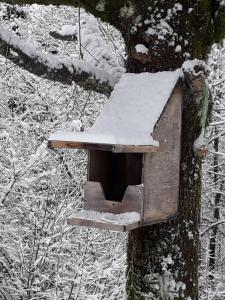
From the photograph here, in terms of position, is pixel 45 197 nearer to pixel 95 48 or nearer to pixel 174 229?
pixel 95 48

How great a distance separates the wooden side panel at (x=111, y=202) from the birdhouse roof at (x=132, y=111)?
0.22m

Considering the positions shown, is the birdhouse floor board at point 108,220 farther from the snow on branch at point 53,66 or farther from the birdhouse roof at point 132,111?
the snow on branch at point 53,66

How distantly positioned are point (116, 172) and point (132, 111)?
1.58ft

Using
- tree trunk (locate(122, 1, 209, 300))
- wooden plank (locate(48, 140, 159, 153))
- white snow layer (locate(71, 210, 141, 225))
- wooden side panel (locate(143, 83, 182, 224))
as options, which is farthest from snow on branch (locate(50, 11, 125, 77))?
white snow layer (locate(71, 210, 141, 225))

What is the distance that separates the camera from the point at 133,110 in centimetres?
218

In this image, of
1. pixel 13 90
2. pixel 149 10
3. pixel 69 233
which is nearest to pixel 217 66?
pixel 13 90

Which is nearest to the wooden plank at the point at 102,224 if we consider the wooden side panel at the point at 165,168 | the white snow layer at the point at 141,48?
the wooden side panel at the point at 165,168

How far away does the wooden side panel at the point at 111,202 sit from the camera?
206 centimetres

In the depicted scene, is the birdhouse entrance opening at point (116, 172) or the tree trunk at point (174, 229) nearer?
the tree trunk at point (174, 229)

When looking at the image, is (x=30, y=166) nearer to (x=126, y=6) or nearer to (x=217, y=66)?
(x=126, y=6)

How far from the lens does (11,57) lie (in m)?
2.36

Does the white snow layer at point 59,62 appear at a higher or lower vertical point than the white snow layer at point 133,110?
higher

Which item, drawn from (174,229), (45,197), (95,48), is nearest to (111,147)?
(174,229)

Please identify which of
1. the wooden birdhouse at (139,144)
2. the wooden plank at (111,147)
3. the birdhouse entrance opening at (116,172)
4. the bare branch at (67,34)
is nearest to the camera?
the wooden plank at (111,147)
